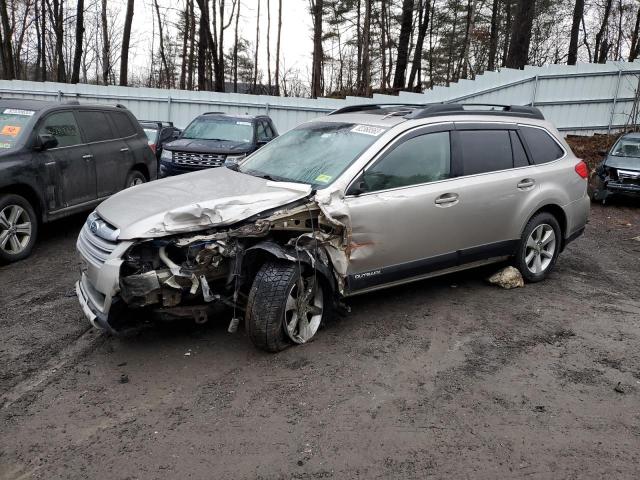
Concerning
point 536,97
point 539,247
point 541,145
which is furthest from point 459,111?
point 536,97

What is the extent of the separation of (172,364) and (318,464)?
1.51 meters

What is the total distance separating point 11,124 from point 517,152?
586 centimetres

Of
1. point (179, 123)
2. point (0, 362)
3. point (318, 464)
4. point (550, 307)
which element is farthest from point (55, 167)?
point (179, 123)

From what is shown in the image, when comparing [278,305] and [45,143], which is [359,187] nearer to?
[278,305]

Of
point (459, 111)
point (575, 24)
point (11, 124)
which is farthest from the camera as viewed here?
point (575, 24)

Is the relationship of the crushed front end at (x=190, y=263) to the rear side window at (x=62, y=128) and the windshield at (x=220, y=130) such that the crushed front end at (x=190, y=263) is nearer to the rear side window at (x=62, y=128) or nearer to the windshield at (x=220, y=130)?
the rear side window at (x=62, y=128)

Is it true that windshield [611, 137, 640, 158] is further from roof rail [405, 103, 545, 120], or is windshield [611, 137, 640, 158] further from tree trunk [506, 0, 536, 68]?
roof rail [405, 103, 545, 120]

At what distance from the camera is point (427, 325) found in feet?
15.2

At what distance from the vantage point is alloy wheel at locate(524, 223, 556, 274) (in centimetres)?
567

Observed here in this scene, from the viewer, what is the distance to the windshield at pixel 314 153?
4484mm

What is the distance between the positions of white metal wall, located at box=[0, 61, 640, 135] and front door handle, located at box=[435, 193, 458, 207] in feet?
41.7

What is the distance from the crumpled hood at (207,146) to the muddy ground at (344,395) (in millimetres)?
5205

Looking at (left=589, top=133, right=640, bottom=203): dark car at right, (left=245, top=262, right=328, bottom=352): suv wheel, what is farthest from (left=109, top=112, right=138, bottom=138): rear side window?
(left=589, top=133, right=640, bottom=203): dark car at right

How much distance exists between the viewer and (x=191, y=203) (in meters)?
3.87
